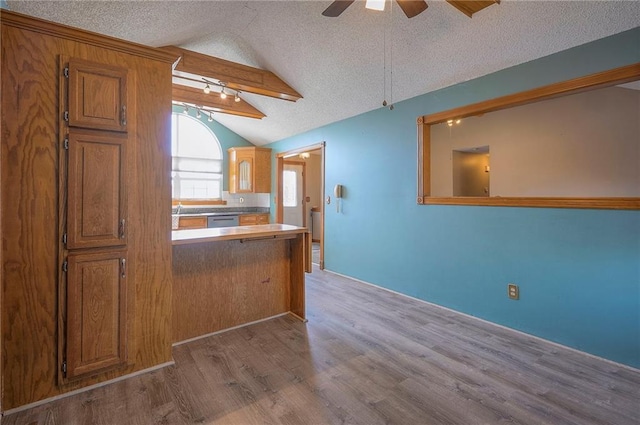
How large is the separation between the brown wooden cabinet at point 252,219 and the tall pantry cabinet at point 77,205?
14.7 feet

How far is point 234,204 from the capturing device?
6.99 m

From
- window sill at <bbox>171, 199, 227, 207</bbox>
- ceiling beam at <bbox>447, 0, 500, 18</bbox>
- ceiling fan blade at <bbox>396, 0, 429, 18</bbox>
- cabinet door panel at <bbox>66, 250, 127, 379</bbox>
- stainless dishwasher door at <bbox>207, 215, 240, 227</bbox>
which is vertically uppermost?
ceiling beam at <bbox>447, 0, 500, 18</bbox>

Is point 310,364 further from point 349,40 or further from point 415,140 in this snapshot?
point 349,40

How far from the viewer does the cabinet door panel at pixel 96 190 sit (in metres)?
1.82

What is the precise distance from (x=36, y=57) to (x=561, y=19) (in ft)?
11.4

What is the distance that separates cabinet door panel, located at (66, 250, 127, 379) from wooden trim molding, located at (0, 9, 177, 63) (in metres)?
1.30

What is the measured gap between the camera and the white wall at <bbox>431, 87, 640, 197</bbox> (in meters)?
3.84

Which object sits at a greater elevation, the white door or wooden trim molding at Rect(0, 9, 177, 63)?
wooden trim molding at Rect(0, 9, 177, 63)

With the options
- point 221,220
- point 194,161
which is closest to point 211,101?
point 194,161

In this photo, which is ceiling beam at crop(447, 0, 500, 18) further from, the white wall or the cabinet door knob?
the cabinet door knob

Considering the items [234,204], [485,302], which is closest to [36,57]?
[485,302]

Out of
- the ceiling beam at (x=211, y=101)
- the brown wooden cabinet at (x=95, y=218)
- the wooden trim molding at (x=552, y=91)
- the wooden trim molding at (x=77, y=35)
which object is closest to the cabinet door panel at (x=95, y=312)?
the brown wooden cabinet at (x=95, y=218)

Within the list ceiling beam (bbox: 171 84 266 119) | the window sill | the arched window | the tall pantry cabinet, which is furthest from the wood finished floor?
the arched window

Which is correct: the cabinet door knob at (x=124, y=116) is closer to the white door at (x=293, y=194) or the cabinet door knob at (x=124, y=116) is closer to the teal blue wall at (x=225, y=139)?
the teal blue wall at (x=225, y=139)
